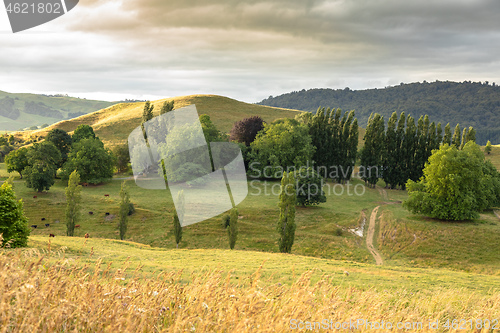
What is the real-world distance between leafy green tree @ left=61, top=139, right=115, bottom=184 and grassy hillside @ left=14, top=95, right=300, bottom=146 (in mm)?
28804

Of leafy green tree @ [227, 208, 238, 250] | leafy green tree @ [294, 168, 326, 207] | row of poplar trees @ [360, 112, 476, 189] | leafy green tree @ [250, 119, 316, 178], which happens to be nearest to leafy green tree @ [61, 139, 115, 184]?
leafy green tree @ [250, 119, 316, 178]

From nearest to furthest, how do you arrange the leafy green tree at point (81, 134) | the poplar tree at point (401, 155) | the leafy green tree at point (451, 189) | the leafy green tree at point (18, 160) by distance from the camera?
the leafy green tree at point (451, 189) → the leafy green tree at point (18, 160) → the poplar tree at point (401, 155) → the leafy green tree at point (81, 134)

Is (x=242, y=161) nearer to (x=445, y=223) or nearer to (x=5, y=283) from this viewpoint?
(x=445, y=223)

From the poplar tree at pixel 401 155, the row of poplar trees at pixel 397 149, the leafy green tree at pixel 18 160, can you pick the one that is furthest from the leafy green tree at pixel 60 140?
the poplar tree at pixel 401 155

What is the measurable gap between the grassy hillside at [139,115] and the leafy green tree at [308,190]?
58184mm

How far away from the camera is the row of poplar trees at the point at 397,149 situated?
7119cm

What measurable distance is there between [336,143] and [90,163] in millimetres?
53348

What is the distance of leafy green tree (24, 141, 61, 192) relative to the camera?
50934 mm

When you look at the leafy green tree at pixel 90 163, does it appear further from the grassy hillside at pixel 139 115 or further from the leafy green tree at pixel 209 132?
the grassy hillside at pixel 139 115

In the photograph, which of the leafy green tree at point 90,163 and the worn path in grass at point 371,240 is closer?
the worn path in grass at point 371,240

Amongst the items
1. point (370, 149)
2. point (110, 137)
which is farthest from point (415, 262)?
point (110, 137)

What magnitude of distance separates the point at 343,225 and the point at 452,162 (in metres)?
16.0

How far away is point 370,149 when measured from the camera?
71375 mm

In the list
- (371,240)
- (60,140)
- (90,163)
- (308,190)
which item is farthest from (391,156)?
(60,140)
